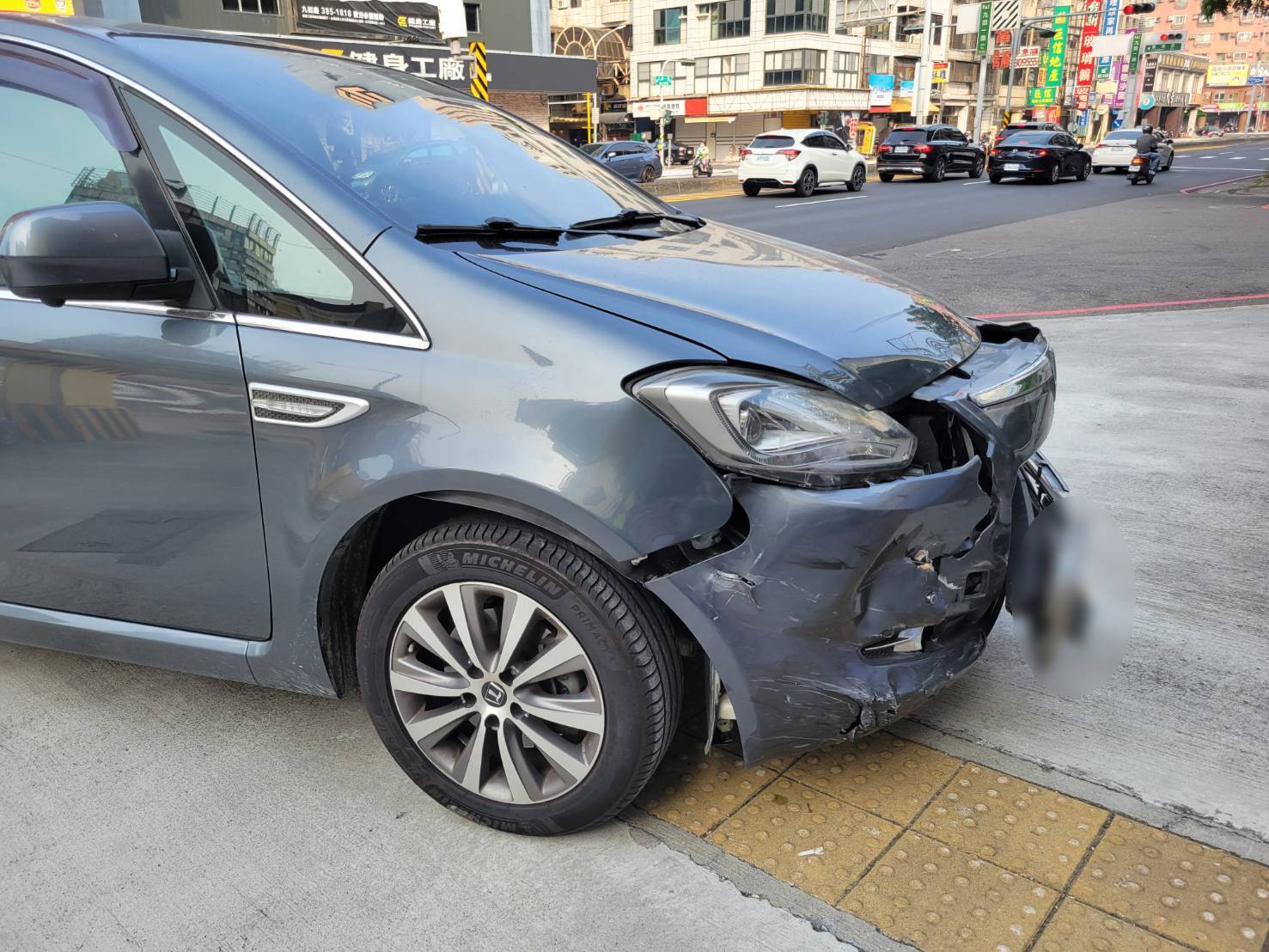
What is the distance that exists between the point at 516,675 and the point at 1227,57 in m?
160

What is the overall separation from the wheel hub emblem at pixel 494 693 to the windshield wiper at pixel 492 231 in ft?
3.31

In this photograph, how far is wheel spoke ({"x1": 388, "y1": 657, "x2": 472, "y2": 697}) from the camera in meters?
2.29

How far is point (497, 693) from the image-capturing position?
2.27m

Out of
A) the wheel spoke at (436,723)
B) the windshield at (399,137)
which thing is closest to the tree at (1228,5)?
the windshield at (399,137)

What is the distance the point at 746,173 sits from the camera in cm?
2569

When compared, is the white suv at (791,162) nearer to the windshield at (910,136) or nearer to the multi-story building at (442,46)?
the windshield at (910,136)

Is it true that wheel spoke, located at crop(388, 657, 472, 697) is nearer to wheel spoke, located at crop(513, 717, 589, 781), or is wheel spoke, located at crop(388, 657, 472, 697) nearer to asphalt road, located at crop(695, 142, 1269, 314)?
wheel spoke, located at crop(513, 717, 589, 781)

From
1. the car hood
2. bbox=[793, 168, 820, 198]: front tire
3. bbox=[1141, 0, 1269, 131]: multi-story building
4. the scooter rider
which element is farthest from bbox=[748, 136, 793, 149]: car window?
bbox=[1141, 0, 1269, 131]: multi-story building

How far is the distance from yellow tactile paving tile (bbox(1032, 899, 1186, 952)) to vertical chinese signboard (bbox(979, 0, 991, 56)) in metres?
68.8

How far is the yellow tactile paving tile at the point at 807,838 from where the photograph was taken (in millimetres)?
2252

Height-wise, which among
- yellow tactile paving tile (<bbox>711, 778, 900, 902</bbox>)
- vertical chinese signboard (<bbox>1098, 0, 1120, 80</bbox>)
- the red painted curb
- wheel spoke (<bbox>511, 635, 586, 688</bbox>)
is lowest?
yellow tactile paving tile (<bbox>711, 778, 900, 902</bbox>)

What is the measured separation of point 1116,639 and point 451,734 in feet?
5.93

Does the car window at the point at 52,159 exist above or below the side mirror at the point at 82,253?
above

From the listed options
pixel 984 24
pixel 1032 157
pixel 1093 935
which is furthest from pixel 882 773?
pixel 984 24
